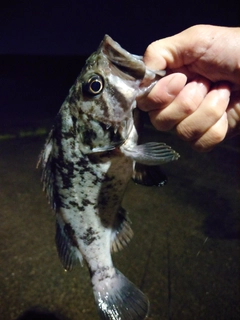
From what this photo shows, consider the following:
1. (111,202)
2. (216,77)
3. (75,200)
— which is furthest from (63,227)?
(216,77)

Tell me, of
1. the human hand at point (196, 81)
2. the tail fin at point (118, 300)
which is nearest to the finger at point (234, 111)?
the human hand at point (196, 81)

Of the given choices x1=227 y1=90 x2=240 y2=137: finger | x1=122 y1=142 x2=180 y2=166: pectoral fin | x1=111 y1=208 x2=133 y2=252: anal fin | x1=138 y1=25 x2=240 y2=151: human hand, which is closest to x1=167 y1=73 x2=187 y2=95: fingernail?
x1=138 y1=25 x2=240 y2=151: human hand

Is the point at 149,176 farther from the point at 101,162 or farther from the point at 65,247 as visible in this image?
the point at 65,247

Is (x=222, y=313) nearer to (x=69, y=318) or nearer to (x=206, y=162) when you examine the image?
→ (x=69, y=318)

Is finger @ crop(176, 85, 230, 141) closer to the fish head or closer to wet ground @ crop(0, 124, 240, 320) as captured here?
the fish head

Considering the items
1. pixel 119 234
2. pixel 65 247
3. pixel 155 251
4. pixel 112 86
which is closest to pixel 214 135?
pixel 112 86

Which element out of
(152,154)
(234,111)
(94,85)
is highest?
(94,85)
